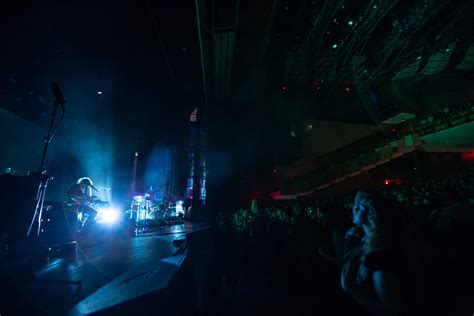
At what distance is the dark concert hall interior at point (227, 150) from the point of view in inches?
39.2

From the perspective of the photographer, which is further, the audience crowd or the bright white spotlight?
the bright white spotlight

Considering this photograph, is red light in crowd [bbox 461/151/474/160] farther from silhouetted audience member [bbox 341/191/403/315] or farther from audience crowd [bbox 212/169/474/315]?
silhouetted audience member [bbox 341/191/403/315]

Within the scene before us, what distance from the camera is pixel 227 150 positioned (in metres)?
8.63

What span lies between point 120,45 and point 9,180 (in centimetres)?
356

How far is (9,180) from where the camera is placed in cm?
215

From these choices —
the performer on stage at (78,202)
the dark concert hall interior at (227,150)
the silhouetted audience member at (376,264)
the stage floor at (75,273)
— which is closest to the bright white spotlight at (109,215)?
the dark concert hall interior at (227,150)

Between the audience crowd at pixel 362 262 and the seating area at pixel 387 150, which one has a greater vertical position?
the seating area at pixel 387 150

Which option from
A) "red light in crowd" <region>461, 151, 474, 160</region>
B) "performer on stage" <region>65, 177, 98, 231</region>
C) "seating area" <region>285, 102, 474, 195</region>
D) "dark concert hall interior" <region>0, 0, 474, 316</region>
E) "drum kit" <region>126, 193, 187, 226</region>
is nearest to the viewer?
"dark concert hall interior" <region>0, 0, 474, 316</region>

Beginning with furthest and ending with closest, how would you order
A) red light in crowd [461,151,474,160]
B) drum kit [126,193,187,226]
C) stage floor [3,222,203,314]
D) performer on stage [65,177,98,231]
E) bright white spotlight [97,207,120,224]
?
1. red light in crowd [461,151,474,160]
2. drum kit [126,193,187,226]
3. bright white spotlight [97,207,120,224]
4. performer on stage [65,177,98,231]
5. stage floor [3,222,203,314]

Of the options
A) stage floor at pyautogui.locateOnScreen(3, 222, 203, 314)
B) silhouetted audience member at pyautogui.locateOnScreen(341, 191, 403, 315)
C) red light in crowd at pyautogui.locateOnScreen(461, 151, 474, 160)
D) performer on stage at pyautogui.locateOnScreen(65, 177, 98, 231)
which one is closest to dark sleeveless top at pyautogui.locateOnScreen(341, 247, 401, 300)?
silhouetted audience member at pyautogui.locateOnScreen(341, 191, 403, 315)

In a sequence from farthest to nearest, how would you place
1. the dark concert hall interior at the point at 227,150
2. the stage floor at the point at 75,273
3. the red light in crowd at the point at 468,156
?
1. the red light in crowd at the point at 468,156
2. the stage floor at the point at 75,273
3. the dark concert hall interior at the point at 227,150

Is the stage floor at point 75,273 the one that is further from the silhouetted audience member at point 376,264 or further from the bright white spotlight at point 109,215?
the bright white spotlight at point 109,215

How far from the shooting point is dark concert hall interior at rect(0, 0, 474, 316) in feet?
3.27

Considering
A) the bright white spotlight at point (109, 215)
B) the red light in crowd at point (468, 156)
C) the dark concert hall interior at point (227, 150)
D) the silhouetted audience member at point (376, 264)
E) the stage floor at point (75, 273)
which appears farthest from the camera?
the red light in crowd at point (468, 156)
